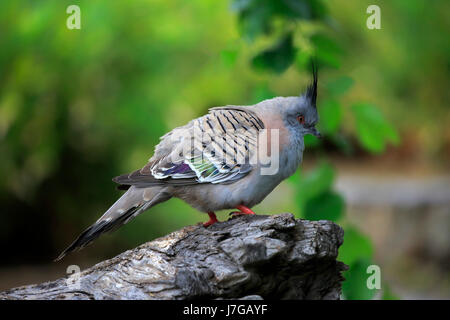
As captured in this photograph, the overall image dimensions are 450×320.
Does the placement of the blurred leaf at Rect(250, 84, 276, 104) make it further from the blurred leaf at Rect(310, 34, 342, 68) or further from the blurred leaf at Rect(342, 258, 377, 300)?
the blurred leaf at Rect(342, 258, 377, 300)

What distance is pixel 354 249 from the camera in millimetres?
4746

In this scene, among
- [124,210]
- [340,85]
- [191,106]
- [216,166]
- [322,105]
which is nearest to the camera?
[124,210]

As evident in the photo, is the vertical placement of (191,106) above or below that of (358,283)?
above

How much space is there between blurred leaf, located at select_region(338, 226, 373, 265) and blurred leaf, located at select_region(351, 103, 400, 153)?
78 centimetres

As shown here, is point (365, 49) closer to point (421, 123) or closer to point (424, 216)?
point (421, 123)

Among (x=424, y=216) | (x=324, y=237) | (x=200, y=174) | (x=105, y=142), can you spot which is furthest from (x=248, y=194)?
(x=424, y=216)

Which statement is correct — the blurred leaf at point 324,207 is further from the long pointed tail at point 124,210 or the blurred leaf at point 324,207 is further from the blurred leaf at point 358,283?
the long pointed tail at point 124,210

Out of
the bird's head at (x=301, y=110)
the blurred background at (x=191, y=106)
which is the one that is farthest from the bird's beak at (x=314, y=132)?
the blurred background at (x=191, y=106)

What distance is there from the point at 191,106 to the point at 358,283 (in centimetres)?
573

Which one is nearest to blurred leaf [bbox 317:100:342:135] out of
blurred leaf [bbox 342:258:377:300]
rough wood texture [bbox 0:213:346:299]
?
blurred leaf [bbox 342:258:377:300]

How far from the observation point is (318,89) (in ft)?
16.8

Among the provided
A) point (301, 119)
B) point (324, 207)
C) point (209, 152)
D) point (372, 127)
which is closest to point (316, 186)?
point (324, 207)

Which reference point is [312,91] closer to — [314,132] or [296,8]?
[314,132]
